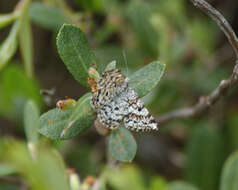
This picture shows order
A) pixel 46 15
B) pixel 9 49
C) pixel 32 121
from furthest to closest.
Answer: pixel 46 15 < pixel 9 49 < pixel 32 121

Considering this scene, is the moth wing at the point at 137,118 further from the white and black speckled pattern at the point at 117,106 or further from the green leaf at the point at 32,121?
the green leaf at the point at 32,121

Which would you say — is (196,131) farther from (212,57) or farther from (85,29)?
(85,29)

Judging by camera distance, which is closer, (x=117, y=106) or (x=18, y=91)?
(x=117, y=106)

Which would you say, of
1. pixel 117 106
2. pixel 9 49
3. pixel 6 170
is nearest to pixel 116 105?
pixel 117 106

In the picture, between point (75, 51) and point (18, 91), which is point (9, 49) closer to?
point (18, 91)

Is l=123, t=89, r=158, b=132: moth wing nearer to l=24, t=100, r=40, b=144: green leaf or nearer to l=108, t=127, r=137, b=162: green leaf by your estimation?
l=108, t=127, r=137, b=162: green leaf

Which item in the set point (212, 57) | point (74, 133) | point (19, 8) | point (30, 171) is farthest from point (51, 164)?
point (212, 57)

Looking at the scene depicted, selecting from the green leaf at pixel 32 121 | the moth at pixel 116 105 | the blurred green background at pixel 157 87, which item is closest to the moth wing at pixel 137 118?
the moth at pixel 116 105
